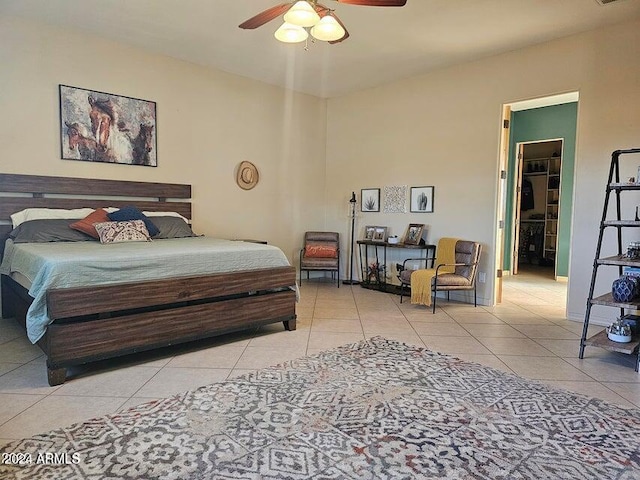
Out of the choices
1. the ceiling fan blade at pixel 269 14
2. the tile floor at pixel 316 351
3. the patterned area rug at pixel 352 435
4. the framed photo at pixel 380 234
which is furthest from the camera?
the framed photo at pixel 380 234

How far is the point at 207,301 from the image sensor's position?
3391mm

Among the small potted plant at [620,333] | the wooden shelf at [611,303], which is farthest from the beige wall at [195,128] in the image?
the small potted plant at [620,333]

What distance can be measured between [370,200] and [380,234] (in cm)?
59

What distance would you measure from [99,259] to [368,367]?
203cm

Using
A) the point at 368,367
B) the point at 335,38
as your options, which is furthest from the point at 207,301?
the point at 335,38

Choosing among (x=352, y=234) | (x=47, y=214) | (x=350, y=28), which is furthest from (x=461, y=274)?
(x=47, y=214)

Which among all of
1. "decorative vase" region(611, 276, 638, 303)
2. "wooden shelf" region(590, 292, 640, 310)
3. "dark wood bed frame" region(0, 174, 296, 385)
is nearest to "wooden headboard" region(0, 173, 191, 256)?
"dark wood bed frame" region(0, 174, 296, 385)

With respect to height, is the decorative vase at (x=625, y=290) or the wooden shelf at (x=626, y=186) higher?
the wooden shelf at (x=626, y=186)

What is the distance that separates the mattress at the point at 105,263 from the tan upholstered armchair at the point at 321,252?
2.21m

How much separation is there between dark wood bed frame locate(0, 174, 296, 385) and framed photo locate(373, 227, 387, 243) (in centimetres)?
263

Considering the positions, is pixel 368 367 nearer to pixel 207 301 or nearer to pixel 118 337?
pixel 207 301

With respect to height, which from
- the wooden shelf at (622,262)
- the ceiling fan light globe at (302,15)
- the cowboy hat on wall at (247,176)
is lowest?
the wooden shelf at (622,262)

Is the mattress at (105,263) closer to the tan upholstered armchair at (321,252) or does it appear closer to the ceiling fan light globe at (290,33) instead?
the ceiling fan light globe at (290,33)

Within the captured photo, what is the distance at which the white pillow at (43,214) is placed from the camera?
3.98 m
